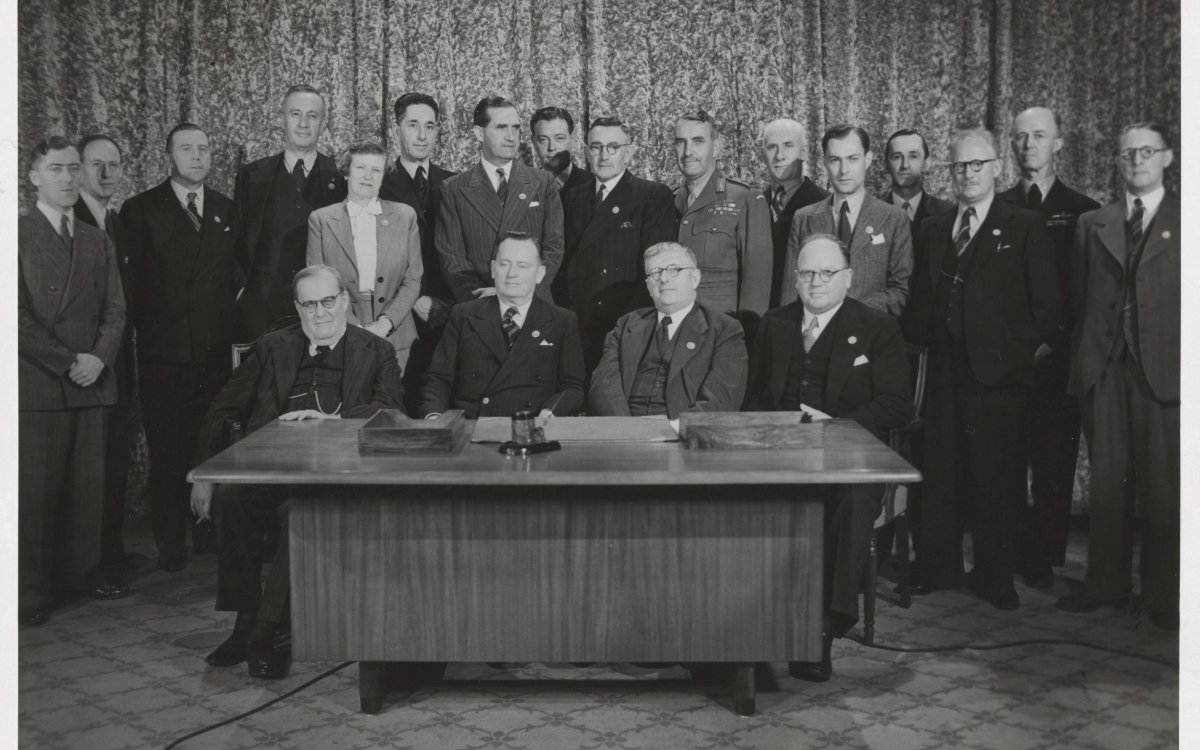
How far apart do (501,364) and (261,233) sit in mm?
1461

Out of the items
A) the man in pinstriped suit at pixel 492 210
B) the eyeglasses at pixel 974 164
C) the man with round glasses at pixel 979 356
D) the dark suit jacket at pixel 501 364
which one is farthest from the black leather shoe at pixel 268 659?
the eyeglasses at pixel 974 164

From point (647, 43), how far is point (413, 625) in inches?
143

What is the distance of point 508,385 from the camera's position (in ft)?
13.6

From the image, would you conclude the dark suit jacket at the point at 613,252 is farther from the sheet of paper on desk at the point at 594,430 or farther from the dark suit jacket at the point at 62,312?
the dark suit jacket at the point at 62,312

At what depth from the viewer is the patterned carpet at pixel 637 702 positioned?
9.91 feet

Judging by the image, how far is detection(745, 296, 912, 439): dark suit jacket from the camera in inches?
153

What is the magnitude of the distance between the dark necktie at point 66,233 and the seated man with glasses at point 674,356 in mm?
2093

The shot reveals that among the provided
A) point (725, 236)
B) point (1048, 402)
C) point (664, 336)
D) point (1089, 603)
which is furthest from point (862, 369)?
point (1089, 603)

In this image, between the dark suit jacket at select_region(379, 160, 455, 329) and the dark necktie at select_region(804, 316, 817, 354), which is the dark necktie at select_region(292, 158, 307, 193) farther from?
the dark necktie at select_region(804, 316, 817, 354)

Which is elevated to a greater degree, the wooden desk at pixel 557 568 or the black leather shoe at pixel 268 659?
the wooden desk at pixel 557 568

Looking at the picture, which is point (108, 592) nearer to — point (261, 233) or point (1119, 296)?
point (261, 233)

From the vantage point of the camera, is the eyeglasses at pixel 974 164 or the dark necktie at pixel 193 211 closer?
the eyeglasses at pixel 974 164

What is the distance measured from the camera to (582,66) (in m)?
5.75

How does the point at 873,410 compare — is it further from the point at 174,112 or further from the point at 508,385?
the point at 174,112
